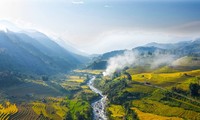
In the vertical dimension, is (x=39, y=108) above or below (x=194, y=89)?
below

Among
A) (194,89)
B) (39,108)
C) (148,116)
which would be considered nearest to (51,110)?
(39,108)

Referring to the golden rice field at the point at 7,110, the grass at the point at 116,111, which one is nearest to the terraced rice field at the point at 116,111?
the grass at the point at 116,111

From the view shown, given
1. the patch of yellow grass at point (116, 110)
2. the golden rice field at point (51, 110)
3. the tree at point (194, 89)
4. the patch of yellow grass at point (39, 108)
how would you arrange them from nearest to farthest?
the golden rice field at point (51, 110), the patch of yellow grass at point (39, 108), the patch of yellow grass at point (116, 110), the tree at point (194, 89)

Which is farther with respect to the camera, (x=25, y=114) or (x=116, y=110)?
(x=116, y=110)

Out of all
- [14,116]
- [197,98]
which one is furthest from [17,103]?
[197,98]

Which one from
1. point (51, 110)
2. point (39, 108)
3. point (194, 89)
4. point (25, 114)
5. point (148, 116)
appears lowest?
point (148, 116)

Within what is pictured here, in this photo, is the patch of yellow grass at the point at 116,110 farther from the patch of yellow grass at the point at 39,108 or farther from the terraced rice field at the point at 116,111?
the patch of yellow grass at the point at 39,108

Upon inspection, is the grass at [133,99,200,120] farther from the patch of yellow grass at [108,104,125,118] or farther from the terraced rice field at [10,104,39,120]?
the terraced rice field at [10,104,39,120]

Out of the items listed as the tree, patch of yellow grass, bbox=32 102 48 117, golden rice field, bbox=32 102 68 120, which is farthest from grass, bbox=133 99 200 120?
patch of yellow grass, bbox=32 102 48 117

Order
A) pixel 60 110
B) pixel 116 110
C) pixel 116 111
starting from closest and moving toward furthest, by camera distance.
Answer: pixel 60 110 → pixel 116 111 → pixel 116 110

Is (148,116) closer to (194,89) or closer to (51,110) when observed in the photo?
(194,89)

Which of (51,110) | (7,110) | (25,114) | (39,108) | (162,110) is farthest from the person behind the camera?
(39,108)
